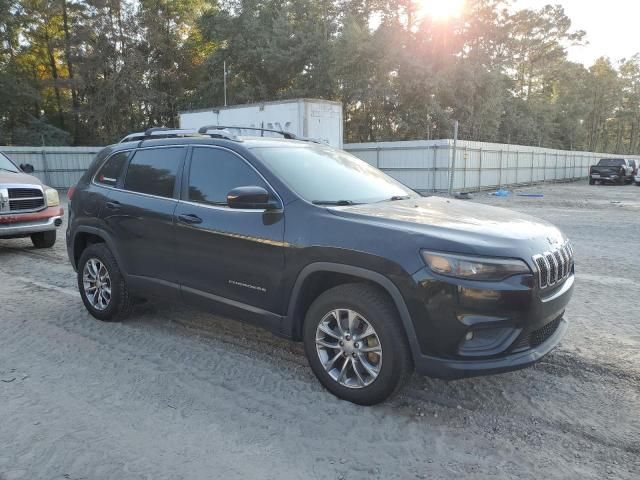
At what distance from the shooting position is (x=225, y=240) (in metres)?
3.88

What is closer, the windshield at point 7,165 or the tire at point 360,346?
the tire at point 360,346

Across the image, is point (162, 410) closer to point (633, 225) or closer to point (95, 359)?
point (95, 359)

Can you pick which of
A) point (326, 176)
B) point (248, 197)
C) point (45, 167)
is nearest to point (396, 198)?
point (326, 176)

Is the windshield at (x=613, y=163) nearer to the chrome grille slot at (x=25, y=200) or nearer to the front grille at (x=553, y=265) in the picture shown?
the chrome grille slot at (x=25, y=200)

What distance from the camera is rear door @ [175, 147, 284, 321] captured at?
144 inches

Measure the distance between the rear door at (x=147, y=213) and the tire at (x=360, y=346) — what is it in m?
1.52

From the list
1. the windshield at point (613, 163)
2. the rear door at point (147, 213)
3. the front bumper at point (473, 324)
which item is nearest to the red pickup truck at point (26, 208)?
the rear door at point (147, 213)

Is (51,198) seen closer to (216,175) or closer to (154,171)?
(154,171)

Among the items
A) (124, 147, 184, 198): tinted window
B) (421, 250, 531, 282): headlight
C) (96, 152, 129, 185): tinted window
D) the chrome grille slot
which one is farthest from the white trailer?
(421, 250, 531, 282): headlight

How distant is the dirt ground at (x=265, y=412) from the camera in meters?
2.77

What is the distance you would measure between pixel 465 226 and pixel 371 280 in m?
0.69

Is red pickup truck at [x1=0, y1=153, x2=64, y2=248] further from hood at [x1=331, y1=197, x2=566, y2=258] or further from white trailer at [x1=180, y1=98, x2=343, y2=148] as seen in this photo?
white trailer at [x1=180, y1=98, x2=343, y2=148]

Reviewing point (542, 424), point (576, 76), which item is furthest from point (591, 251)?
point (576, 76)

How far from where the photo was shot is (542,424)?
10.4ft
